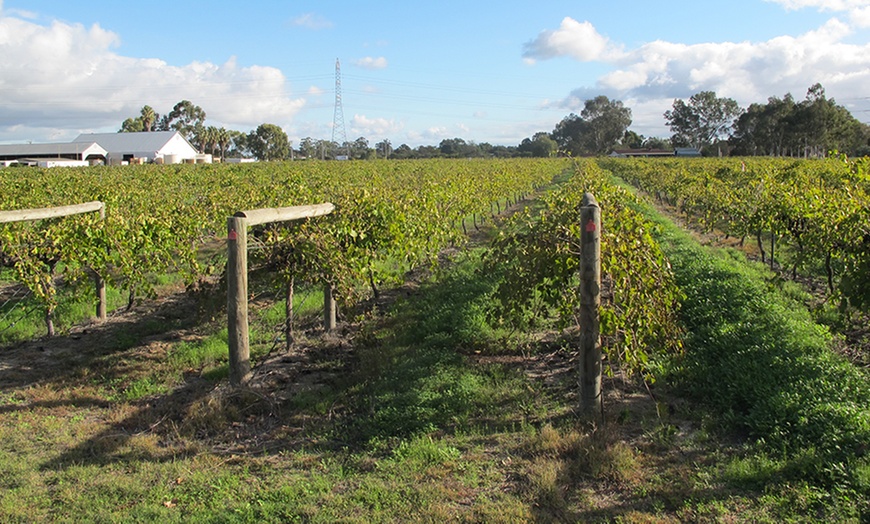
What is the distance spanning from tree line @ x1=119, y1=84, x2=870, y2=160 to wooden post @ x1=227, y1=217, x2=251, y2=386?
238 feet

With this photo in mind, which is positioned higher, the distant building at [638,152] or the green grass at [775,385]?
the distant building at [638,152]

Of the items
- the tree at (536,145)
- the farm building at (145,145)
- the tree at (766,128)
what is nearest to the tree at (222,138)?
the farm building at (145,145)

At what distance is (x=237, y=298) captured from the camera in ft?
19.1

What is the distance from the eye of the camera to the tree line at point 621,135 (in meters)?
68.8

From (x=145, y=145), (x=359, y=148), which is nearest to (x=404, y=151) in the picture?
(x=359, y=148)

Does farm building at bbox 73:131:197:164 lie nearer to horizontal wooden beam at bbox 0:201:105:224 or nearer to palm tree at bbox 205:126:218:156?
palm tree at bbox 205:126:218:156

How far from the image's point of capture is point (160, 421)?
5578mm

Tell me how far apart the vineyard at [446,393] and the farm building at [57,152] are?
254ft

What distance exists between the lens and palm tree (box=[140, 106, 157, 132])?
107m

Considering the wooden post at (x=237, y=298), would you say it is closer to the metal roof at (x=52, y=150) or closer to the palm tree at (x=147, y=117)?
the metal roof at (x=52, y=150)

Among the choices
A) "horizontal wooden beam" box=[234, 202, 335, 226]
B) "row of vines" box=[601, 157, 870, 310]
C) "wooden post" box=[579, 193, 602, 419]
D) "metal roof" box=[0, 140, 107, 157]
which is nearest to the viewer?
"wooden post" box=[579, 193, 602, 419]

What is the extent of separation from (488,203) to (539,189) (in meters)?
18.9

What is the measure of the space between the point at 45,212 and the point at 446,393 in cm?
519

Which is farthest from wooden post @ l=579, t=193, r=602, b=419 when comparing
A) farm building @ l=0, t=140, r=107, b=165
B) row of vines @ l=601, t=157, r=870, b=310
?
farm building @ l=0, t=140, r=107, b=165
